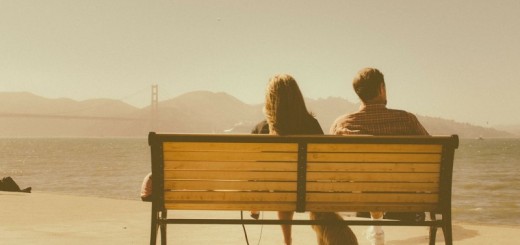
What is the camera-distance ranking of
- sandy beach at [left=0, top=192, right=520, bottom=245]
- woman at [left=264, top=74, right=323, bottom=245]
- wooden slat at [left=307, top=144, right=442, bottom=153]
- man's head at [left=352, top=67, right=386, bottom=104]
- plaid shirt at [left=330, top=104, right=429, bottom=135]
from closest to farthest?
wooden slat at [left=307, top=144, right=442, bottom=153] < woman at [left=264, top=74, right=323, bottom=245] < plaid shirt at [left=330, top=104, right=429, bottom=135] < man's head at [left=352, top=67, right=386, bottom=104] < sandy beach at [left=0, top=192, right=520, bottom=245]

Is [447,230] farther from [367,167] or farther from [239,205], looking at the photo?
[239,205]

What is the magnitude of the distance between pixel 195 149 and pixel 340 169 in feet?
2.71

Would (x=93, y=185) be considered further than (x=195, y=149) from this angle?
Yes

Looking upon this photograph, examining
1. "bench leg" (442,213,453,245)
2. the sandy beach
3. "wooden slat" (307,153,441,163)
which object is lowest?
the sandy beach

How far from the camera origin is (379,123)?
467 cm

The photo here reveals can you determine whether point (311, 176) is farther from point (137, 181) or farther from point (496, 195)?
point (137, 181)

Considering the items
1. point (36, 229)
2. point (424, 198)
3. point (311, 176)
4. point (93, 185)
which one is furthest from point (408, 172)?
point (93, 185)

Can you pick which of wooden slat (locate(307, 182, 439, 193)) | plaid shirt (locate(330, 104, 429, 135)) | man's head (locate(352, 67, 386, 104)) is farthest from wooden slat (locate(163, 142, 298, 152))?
man's head (locate(352, 67, 386, 104))

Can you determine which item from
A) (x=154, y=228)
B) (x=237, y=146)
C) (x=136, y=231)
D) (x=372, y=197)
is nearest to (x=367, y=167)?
(x=372, y=197)

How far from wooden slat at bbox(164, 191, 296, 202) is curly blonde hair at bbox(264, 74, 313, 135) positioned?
1.59ft

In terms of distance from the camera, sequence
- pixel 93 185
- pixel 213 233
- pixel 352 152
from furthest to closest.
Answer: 1. pixel 93 185
2. pixel 213 233
3. pixel 352 152

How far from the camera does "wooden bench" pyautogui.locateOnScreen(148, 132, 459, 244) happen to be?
4082 millimetres

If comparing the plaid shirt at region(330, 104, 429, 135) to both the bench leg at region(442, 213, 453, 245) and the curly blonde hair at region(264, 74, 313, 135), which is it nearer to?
the curly blonde hair at region(264, 74, 313, 135)

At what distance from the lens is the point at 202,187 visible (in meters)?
4.18
